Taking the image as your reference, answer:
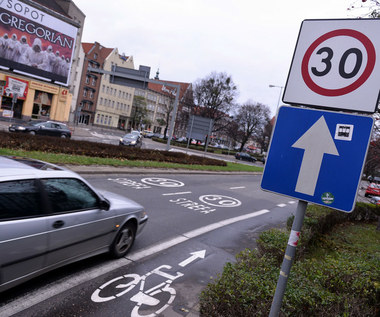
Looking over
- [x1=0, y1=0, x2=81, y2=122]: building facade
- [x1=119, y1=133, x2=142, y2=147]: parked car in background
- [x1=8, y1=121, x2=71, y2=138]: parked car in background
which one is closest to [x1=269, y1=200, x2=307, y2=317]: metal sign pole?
[x1=8, y1=121, x2=71, y2=138]: parked car in background

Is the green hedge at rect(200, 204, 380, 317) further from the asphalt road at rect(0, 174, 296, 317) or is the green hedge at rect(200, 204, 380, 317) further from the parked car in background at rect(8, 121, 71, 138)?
the parked car in background at rect(8, 121, 71, 138)

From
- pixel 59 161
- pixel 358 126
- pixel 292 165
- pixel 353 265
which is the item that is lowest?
pixel 59 161

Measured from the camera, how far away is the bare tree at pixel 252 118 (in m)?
81.4

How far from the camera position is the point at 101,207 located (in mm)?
5070

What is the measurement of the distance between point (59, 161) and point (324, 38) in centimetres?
1353

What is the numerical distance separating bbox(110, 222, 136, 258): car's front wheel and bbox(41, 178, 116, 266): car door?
0.21 metres

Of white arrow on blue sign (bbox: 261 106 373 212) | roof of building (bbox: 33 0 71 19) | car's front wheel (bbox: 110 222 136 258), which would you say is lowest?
car's front wheel (bbox: 110 222 136 258)

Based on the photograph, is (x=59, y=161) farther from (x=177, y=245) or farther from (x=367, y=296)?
(x=367, y=296)

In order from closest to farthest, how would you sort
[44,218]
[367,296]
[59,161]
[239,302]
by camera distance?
[239,302] < [367,296] < [44,218] < [59,161]

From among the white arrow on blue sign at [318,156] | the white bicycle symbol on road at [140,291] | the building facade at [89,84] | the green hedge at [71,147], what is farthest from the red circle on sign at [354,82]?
the building facade at [89,84]

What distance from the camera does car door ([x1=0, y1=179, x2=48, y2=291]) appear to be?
141 inches

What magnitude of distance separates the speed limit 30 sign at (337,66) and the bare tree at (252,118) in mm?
79636

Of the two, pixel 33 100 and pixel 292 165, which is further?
pixel 33 100

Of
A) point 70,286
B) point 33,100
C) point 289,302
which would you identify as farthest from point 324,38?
point 33,100
